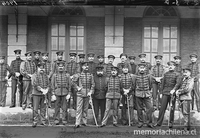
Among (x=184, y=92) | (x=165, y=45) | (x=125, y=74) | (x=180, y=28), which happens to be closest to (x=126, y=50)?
(x=165, y=45)

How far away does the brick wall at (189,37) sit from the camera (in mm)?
12086

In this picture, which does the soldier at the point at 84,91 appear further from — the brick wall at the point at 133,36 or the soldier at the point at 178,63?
the brick wall at the point at 133,36

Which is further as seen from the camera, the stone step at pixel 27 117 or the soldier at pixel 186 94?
the stone step at pixel 27 117

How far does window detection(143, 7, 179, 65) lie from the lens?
12.2 metres

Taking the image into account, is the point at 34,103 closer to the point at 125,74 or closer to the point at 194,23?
the point at 125,74

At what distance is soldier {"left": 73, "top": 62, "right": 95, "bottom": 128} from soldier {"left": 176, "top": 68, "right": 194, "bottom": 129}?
256 cm

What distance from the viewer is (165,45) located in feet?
40.0

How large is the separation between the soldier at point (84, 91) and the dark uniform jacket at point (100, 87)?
0.65 ft

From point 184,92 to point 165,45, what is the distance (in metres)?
4.26

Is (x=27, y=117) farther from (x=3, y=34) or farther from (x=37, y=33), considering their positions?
(x=3, y=34)

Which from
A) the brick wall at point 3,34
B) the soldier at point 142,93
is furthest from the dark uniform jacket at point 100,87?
the brick wall at point 3,34

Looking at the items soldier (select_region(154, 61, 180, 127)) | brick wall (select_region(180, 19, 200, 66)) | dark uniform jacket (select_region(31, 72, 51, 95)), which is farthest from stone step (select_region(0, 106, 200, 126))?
brick wall (select_region(180, 19, 200, 66))

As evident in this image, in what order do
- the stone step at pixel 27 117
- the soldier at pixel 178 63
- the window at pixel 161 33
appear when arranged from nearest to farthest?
1. the stone step at pixel 27 117
2. the soldier at pixel 178 63
3. the window at pixel 161 33

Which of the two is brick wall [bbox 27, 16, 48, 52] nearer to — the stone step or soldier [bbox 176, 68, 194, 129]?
the stone step
